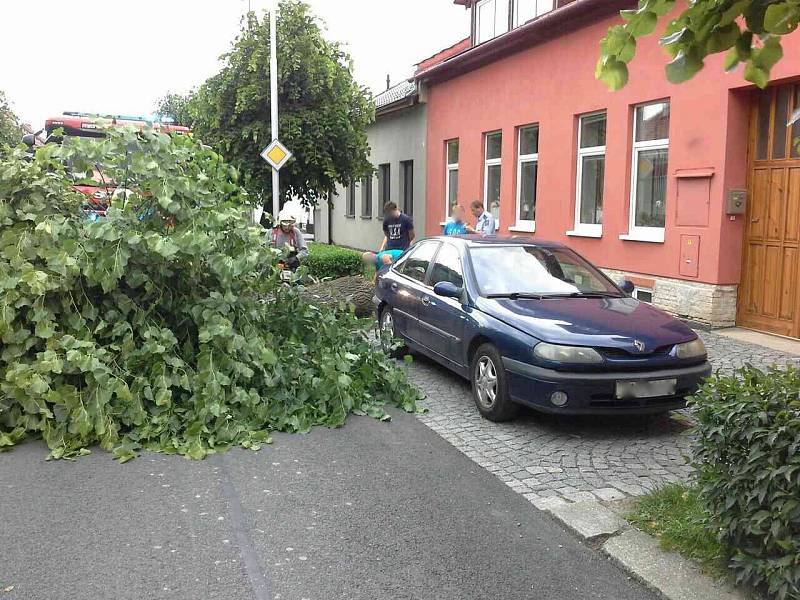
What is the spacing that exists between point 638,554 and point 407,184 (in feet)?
66.3

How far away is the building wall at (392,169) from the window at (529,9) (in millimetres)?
4630

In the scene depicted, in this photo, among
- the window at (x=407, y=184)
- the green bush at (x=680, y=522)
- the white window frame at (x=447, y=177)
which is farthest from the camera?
the window at (x=407, y=184)

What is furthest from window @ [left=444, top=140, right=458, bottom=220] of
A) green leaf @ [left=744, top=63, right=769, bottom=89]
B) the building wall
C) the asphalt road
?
green leaf @ [left=744, top=63, right=769, bottom=89]

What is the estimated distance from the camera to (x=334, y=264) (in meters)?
15.9

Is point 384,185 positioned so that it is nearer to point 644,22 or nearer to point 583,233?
point 583,233

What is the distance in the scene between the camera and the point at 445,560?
164 inches

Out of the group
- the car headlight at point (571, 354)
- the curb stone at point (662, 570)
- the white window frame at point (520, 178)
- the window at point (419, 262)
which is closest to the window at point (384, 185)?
the white window frame at point (520, 178)

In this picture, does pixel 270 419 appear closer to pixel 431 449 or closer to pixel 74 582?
pixel 431 449

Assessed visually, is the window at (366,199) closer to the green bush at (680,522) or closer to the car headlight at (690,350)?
the car headlight at (690,350)

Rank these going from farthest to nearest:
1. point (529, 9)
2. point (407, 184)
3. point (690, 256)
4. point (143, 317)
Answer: point (407, 184), point (529, 9), point (690, 256), point (143, 317)

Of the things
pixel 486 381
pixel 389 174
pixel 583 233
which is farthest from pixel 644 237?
pixel 389 174

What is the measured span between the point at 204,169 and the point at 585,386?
368 centimetres

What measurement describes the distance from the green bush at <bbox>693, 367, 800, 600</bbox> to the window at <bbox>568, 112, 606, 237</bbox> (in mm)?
9832

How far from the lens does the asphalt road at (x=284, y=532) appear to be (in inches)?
153
